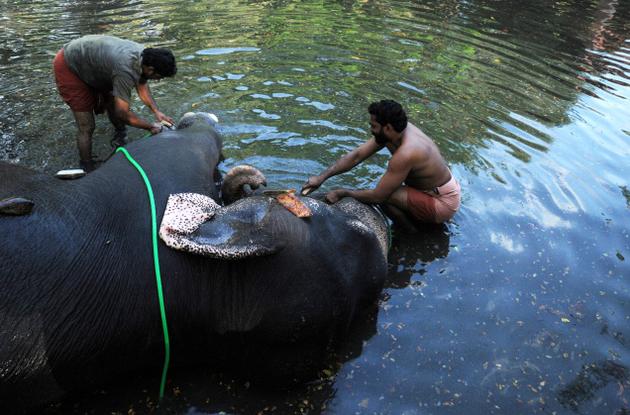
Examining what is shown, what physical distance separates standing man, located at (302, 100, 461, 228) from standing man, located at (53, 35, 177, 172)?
2043 mm

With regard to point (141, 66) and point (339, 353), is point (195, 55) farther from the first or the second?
point (339, 353)

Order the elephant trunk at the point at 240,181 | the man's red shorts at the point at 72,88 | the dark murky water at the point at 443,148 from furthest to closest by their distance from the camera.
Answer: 1. the man's red shorts at the point at 72,88
2. the elephant trunk at the point at 240,181
3. the dark murky water at the point at 443,148

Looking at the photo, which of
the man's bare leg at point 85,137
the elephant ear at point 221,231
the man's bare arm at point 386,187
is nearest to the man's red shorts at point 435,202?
the man's bare arm at point 386,187

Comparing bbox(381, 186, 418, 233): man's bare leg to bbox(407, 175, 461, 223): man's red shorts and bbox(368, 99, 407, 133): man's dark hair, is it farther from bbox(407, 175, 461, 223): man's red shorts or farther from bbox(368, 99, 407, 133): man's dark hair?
bbox(368, 99, 407, 133): man's dark hair

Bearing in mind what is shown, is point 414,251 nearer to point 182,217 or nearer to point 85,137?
point 182,217

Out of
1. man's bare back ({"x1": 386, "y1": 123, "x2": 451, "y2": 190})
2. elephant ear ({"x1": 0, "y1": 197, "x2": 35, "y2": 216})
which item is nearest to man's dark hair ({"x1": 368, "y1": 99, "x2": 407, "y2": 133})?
Answer: man's bare back ({"x1": 386, "y1": 123, "x2": 451, "y2": 190})

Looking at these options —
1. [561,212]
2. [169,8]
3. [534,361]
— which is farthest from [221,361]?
[169,8]

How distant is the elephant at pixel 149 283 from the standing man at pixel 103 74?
2164mm

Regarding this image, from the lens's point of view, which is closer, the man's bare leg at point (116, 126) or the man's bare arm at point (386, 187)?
the man's bare arm at point (386, 187)

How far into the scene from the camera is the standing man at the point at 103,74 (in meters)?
5.37

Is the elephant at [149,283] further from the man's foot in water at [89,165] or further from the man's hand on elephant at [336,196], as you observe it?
the man's foot in water at [89,165]

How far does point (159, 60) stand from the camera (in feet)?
17.4

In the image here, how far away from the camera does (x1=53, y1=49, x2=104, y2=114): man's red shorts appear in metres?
5.69

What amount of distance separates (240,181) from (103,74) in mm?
2411
